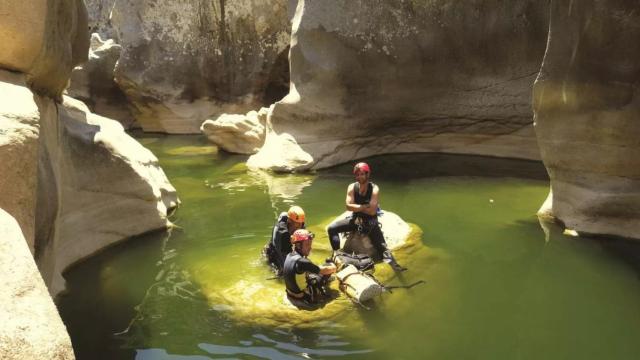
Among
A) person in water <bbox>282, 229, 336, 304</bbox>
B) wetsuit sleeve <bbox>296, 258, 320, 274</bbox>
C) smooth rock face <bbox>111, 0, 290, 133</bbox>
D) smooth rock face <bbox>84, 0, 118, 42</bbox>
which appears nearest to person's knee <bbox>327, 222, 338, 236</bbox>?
person in water <bbox>282, 229, 336, 304</bbox>

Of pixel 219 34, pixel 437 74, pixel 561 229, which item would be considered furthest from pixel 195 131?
pixel 561 229

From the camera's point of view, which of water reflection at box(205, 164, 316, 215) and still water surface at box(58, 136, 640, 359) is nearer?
still water surface at box(58, 136, 640, 359)

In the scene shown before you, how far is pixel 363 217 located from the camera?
7.35 m

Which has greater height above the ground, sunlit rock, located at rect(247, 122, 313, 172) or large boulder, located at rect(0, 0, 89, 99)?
large boulder, located at rect(0, 0, 89, 99)

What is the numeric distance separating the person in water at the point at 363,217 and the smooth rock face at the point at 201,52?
14417 millimetres

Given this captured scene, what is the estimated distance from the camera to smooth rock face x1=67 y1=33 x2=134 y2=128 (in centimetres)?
2314

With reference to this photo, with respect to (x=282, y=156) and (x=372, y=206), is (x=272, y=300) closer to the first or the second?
(x=372, y=206)

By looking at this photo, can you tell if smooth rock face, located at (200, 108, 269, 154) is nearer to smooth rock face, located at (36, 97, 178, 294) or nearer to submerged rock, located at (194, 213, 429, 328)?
smooth rock face, located at (36, 97, 178, 294)

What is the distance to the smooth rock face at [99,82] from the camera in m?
23.1

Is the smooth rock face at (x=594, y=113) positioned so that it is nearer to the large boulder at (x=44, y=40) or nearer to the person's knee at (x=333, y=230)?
the person's knee at (x=333, y=230)

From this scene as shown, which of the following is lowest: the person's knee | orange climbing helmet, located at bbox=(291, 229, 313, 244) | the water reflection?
the water reflection

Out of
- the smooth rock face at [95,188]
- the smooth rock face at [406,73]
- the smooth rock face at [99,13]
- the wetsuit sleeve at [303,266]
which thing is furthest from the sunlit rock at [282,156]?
the smooth rock face at [99,13]

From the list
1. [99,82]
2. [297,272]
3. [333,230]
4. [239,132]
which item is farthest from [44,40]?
[99,82]

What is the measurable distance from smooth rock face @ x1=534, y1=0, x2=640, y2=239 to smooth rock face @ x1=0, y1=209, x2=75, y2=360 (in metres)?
7.65
